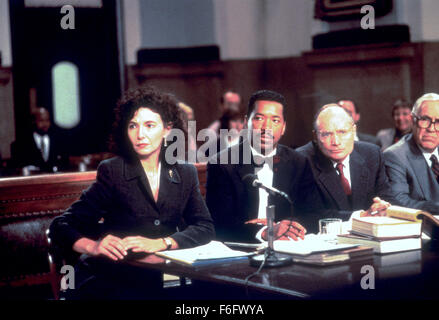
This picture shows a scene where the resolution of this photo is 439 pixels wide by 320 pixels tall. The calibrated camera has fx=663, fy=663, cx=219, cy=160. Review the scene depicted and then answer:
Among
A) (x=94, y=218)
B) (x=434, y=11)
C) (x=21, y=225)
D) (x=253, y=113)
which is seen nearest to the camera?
(x=94, y=218)

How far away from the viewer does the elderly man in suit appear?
338cm

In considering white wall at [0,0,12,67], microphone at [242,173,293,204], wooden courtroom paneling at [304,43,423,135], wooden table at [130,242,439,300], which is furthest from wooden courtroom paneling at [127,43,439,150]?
microphone at [242,173,293,204]

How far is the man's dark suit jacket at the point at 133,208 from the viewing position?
260 centimetres

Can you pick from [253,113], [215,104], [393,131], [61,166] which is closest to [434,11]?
[393,131]

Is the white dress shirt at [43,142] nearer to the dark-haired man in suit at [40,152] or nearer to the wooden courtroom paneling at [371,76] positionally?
the dark-haired man in suit at [40,152]

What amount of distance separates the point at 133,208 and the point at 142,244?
283 mm

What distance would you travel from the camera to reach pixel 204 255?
2262 mm

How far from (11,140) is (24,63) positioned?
0.98 meters

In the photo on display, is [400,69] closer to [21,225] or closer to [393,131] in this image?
[393,131]

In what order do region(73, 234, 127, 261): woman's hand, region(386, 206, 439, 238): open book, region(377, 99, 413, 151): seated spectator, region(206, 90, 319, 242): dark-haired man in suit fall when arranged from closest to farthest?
region(73, 234, 127, 261): woman's hand → region(386, 206, 439, 238): open book → region(206, 90, 319, 242): dark-haired man in suit → region(377, 99, 413, 151): seated spectator

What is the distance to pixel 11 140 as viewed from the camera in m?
8.34

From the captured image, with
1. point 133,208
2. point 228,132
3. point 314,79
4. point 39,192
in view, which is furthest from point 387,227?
point 314,79

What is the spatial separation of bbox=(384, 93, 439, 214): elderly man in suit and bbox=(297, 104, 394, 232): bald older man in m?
0.07

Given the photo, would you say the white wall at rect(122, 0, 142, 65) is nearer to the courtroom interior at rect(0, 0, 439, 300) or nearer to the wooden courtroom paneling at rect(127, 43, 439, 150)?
the courtroom interior at rect(0, 0, 439, 300)
